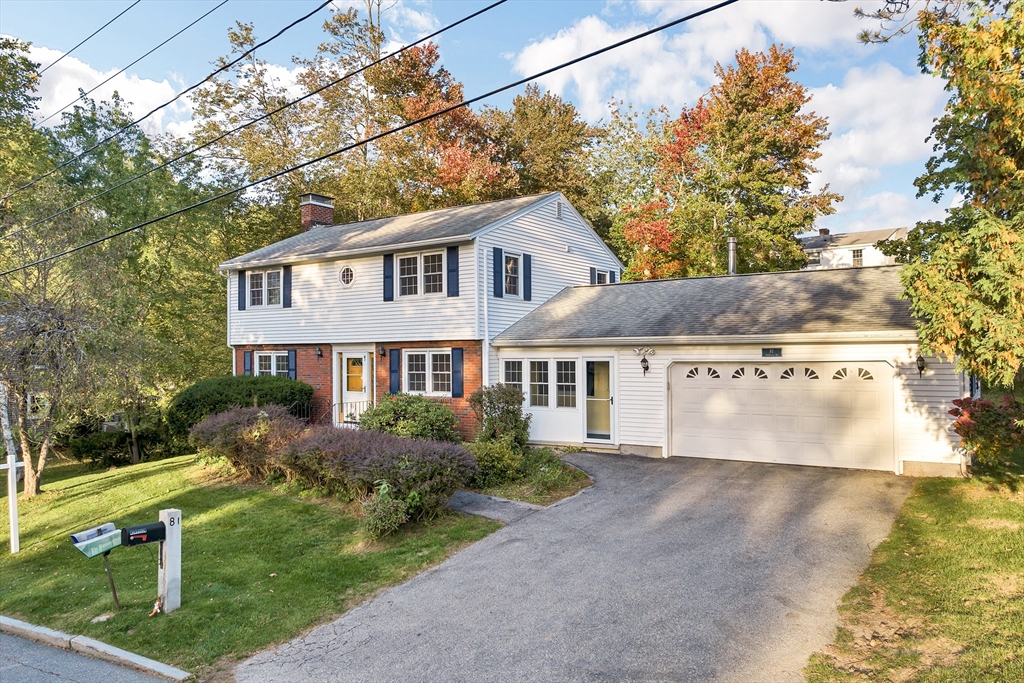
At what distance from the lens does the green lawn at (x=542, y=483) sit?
33.6ft

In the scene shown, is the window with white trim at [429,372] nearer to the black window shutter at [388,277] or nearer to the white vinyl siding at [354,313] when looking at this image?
the white vinyl siding at [354,313]

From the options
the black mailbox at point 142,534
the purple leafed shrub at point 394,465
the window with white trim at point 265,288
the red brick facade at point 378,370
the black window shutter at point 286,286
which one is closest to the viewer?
the black mailbox at point 142,534

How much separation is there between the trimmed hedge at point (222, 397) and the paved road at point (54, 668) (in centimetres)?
992

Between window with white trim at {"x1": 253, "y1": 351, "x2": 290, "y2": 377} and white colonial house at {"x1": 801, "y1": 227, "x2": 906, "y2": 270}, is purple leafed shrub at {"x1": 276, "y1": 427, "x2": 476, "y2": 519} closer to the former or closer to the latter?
window with white trim at {"x1": 253, "y1": 351, "x2": 290, "y2": 377}

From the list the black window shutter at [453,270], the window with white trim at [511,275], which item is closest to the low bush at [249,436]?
the black window shutter at [453,270]

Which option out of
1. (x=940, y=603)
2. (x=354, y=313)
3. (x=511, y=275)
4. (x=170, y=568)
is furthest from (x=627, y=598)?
(x=354, y=313)

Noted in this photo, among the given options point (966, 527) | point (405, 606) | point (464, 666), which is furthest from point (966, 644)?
point (405, 606)

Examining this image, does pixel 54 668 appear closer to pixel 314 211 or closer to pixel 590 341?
pixel 590 341

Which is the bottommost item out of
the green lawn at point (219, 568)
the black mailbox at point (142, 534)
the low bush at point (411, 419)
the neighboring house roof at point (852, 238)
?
the green lawn at point (219, 568)

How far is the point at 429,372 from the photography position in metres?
16.1

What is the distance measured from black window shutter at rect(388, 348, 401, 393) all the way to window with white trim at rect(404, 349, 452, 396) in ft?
0.68

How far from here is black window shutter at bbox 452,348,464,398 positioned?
15328 mm

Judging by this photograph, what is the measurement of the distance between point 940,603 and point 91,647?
7779 millimetres

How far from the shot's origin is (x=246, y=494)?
11.0 m
